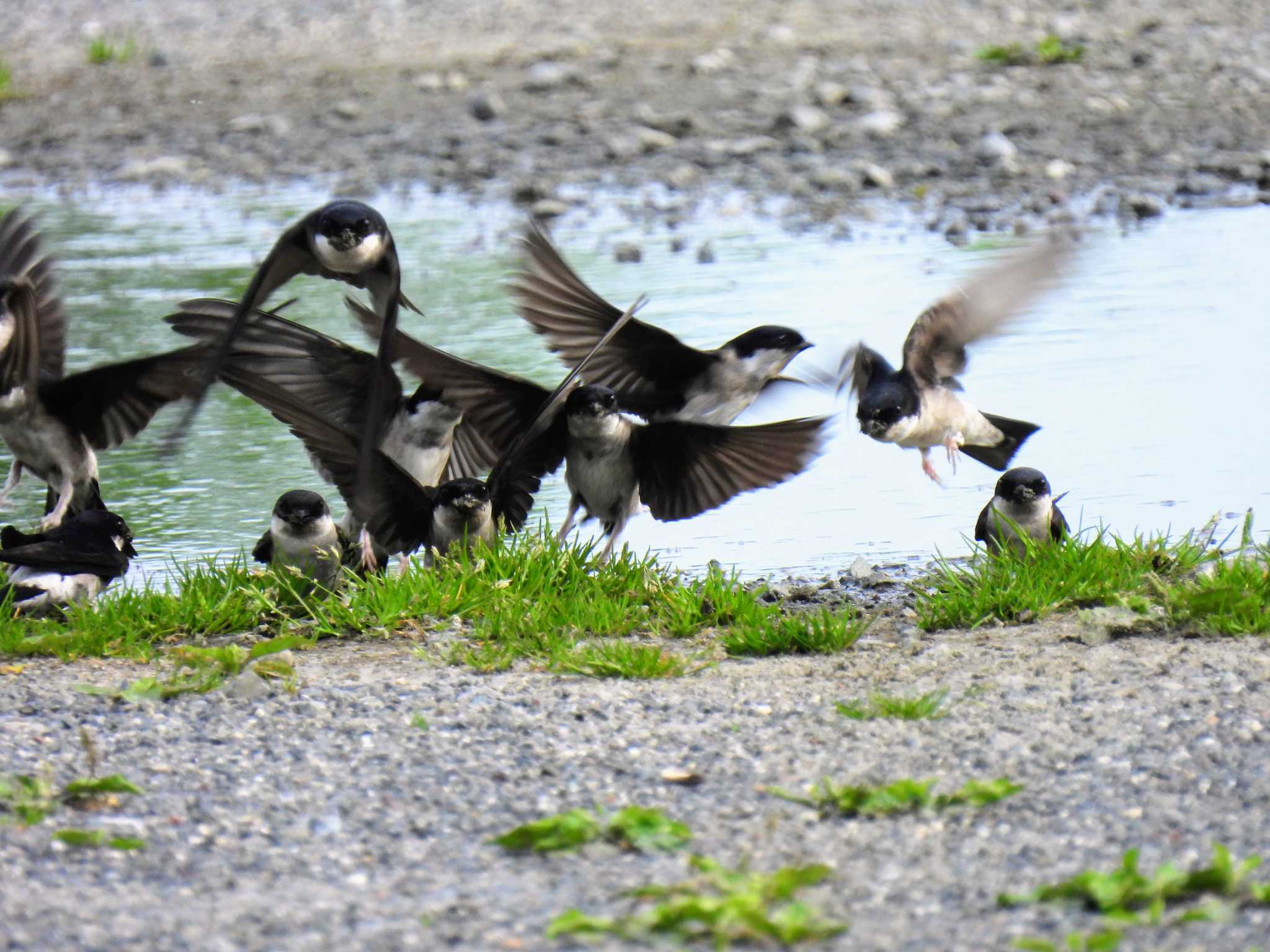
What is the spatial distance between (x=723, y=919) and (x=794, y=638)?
6.92ft

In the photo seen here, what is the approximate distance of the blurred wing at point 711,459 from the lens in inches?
242

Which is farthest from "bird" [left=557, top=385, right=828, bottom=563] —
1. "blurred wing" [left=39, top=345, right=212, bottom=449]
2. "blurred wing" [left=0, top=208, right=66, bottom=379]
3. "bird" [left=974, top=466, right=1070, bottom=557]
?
"blurred wing" [left=0, top=208, right=66, bottom=379]

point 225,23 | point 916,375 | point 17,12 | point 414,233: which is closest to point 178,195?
point 414,233

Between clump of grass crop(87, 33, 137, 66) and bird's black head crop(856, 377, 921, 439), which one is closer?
bird's black head crop(856, 377, 921, 439)

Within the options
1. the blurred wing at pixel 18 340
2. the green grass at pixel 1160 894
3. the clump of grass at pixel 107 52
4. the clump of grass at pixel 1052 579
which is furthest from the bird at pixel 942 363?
the clump of grass at pixel 107 52

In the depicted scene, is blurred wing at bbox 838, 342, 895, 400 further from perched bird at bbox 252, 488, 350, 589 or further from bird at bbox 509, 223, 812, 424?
perched bird at bbox 252, 488, 350, 589

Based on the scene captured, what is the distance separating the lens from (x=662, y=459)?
6.45 meters

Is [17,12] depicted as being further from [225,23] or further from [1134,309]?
[1134,309]

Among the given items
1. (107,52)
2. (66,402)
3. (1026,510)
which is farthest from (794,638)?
(107,52)

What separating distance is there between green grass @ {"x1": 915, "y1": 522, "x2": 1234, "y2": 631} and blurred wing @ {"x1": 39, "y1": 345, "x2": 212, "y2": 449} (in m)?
2.97

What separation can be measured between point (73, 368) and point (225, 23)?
1250 cm

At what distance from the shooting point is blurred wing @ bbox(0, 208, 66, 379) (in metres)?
7.38

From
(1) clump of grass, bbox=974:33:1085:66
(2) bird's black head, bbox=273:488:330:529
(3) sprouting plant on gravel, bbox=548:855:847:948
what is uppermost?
A: (1) clump of grass, bbox=974:33:1085:66

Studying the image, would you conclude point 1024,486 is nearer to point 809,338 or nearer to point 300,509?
point 300,509
